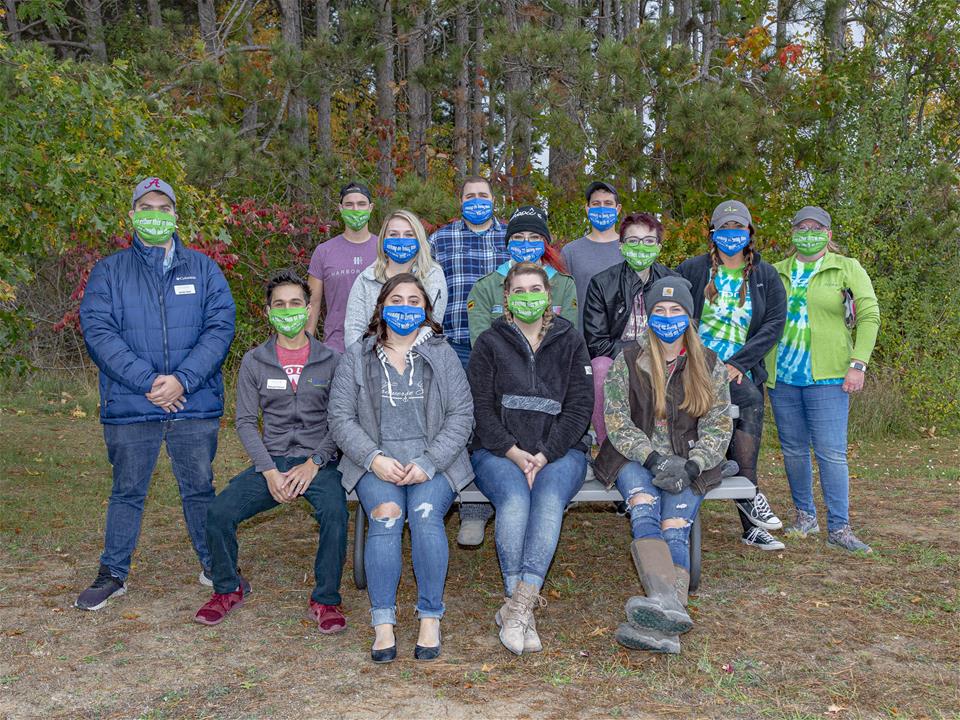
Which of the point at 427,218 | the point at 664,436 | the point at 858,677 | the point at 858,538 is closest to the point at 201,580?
the point at 664,436

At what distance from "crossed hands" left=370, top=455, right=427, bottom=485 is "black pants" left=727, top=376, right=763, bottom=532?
7.15 ft

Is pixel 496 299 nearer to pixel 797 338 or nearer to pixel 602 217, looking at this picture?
pixel 602 217

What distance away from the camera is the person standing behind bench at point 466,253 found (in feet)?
19.9

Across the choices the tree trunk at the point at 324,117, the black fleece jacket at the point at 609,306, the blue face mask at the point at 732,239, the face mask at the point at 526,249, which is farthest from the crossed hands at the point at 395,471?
the tree trunk at the point at 324,117

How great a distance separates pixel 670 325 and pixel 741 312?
1042 millimetres

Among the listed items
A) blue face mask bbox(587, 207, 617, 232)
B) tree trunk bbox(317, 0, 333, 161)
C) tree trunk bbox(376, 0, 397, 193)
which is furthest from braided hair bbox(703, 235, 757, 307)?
tree trunk bbox(376, 0, 397, 193)

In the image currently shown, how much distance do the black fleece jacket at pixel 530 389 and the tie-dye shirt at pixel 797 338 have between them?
157 cm

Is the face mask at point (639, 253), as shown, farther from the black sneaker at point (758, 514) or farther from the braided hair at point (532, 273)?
the black sneaker at point (758, 514)

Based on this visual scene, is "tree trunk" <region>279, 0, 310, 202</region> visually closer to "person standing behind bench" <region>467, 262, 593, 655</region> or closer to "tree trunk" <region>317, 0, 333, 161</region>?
"tree trunk" <region>317, 0, 333, 161</region>

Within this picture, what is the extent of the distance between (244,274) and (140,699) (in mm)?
9909

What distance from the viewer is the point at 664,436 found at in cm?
515

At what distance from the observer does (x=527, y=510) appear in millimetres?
4863

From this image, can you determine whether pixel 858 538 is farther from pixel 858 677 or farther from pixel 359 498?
pixel 359 498

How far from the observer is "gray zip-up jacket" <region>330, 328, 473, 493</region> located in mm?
4848
